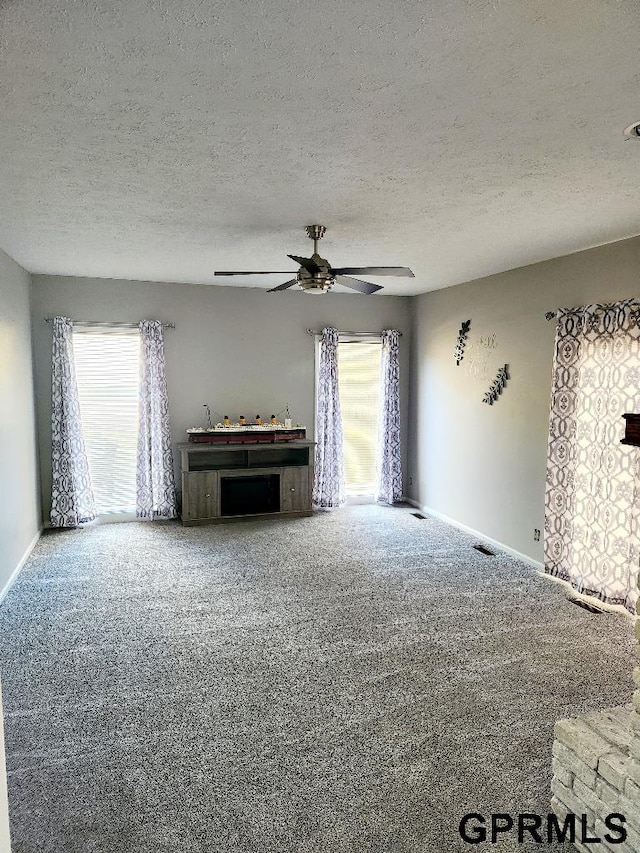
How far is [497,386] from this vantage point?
5.41 metres

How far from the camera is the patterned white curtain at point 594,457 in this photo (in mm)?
3963

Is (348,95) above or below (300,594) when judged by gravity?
above

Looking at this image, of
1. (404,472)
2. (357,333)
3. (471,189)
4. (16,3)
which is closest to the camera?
(16,3)

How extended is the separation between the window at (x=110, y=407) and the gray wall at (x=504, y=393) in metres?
3.48

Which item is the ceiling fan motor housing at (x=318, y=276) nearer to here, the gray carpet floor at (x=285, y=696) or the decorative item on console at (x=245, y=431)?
the gray carpet floor at (x=285, y=696)

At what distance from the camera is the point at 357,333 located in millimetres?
6902

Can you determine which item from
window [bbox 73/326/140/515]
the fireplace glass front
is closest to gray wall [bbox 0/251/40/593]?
window [bbox 73/326/140/515]

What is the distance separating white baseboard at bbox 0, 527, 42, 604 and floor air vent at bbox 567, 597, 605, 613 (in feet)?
A: 14.1

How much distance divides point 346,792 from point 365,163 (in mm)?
2735

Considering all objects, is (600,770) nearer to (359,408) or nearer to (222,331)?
(359,408)

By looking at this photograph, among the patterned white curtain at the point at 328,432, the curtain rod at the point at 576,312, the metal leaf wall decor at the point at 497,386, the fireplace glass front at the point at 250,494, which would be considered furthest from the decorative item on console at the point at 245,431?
the curtain rod at the point at 576,312

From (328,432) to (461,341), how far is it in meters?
1.94

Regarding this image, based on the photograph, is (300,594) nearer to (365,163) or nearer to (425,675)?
(425,675)

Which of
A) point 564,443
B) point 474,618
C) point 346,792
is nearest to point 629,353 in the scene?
point 564,443
